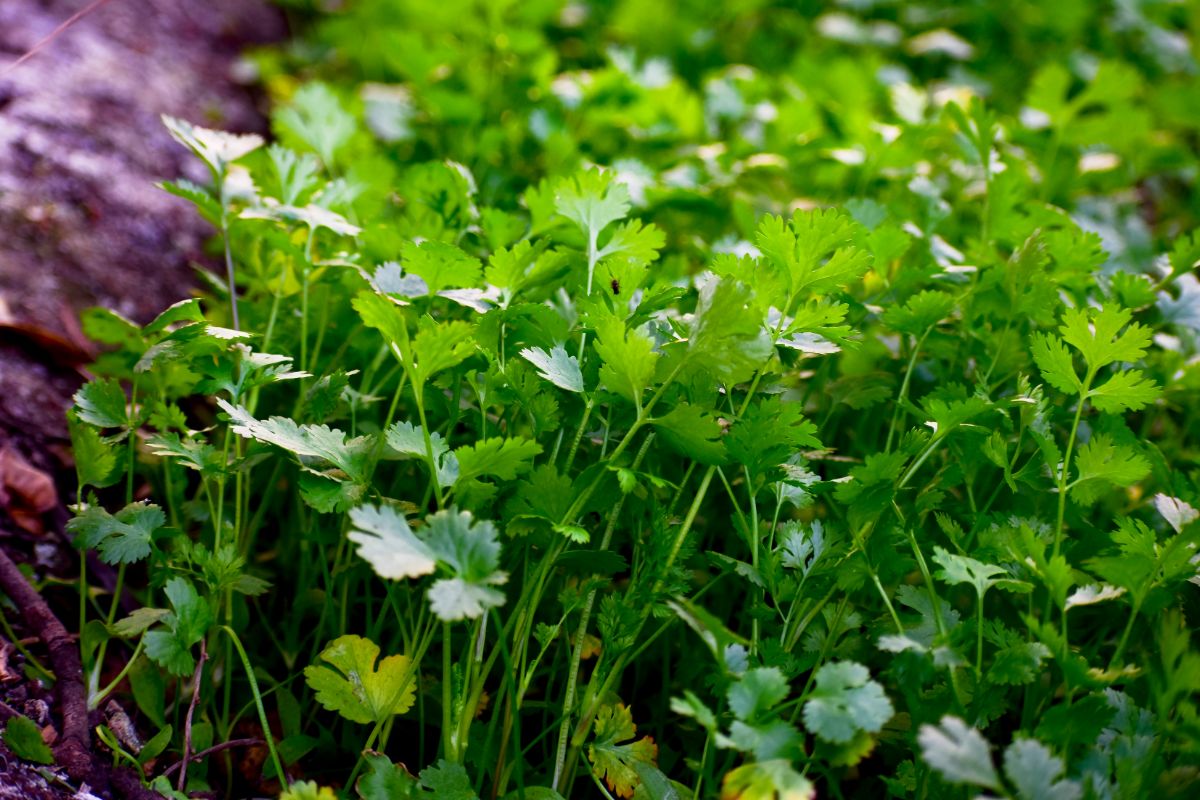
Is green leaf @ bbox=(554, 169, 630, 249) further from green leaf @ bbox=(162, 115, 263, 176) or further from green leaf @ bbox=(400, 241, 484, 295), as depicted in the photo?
green leaf @ bbox=(162, 115, 263, 176)

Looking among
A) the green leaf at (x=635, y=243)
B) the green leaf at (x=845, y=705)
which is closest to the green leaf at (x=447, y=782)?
the green leaf at (x=845, y=705)

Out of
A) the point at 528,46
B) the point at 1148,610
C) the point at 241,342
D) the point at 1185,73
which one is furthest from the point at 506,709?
the point at 1185,73

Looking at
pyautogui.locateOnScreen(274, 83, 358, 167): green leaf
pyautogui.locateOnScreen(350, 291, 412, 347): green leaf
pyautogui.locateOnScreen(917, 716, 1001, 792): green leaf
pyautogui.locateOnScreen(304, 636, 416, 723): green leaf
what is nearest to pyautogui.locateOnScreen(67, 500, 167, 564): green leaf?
pyautogui.locateOnScreen(304, 636, 416, 723): green leaf

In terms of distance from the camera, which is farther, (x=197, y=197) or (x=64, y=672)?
Result: (x=197, y=197)

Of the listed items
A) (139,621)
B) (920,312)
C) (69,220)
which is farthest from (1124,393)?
(69,220)

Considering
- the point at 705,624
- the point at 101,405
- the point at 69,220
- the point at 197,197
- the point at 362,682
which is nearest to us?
the point at 705,624

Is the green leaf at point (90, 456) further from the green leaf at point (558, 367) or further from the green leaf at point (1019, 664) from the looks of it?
the green leaf at point (1019, 664)

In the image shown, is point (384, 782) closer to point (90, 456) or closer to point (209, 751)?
point (209, 751)
